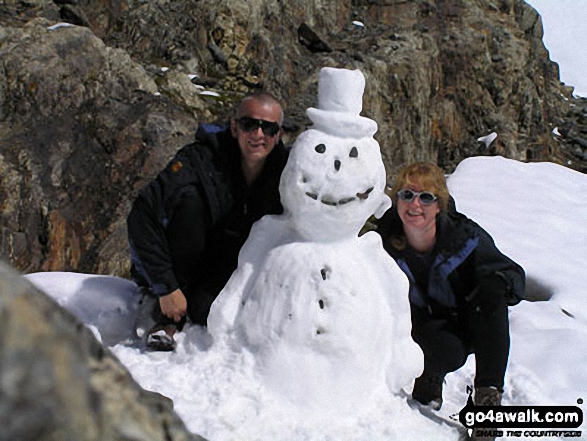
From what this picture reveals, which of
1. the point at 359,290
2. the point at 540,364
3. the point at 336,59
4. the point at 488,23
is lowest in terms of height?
the point at 540,364

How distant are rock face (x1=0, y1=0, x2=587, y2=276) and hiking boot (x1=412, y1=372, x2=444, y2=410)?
2837 mm

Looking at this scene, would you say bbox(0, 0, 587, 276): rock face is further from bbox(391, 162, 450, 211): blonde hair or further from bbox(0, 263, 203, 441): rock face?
bbox(0, 263, 203, 441): rock face

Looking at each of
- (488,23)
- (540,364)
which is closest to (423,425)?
(540,364)

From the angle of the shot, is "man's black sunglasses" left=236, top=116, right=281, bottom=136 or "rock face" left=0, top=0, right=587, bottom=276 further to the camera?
"rock face" left=0, top=0, right=587, bottom=276

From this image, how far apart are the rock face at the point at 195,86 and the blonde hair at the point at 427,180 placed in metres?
2.88

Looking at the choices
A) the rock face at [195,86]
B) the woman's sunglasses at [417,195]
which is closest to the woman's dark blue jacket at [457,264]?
the woman's sunglasses at [417,195]

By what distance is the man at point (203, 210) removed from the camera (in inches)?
87.9

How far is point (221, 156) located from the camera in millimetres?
2328

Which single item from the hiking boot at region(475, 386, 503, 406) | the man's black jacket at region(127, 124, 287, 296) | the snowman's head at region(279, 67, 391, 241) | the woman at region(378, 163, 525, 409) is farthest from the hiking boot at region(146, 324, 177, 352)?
the hiking boot at region(475, 386, 503, 406)

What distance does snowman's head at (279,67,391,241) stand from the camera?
1.99 meters

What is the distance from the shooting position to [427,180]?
2.20 metres

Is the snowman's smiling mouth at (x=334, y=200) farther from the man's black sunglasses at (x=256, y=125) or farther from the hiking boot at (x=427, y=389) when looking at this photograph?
the hiking boot at (x=427, y=389)

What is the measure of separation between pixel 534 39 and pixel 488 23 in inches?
135

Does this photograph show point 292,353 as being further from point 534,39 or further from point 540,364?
point 534,39
